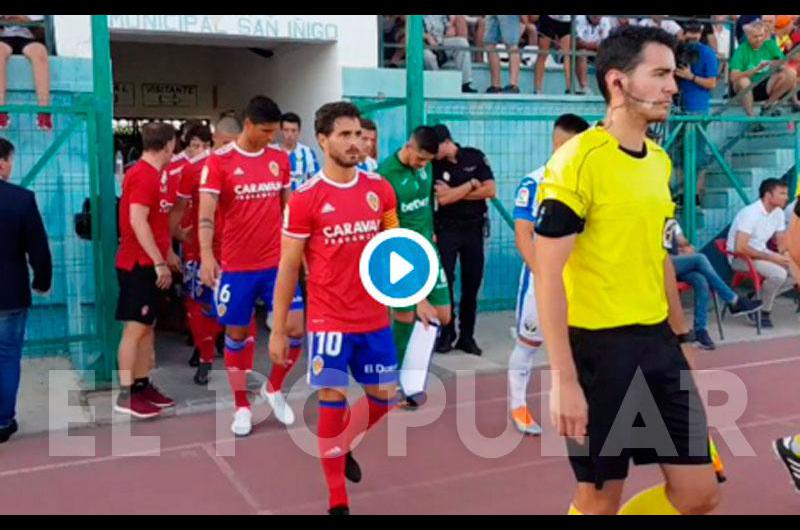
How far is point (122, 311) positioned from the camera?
647 cm

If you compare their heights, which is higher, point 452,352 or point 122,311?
point 122,311

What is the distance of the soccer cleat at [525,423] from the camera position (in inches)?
233

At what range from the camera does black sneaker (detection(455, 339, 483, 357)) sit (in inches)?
326

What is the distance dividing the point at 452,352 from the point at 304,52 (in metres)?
4.03

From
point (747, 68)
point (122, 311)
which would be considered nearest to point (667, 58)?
point (122, 311)

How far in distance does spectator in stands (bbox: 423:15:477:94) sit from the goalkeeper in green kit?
174 inches

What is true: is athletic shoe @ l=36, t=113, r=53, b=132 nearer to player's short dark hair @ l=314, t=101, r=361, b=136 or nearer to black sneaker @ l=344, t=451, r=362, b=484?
player's short dark hair @ l=314, t=101, r=361, b=136

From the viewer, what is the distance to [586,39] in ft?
40.4

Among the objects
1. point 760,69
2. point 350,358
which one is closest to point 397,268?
point 350,358

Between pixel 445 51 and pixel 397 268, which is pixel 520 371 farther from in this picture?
pixel 445 51
